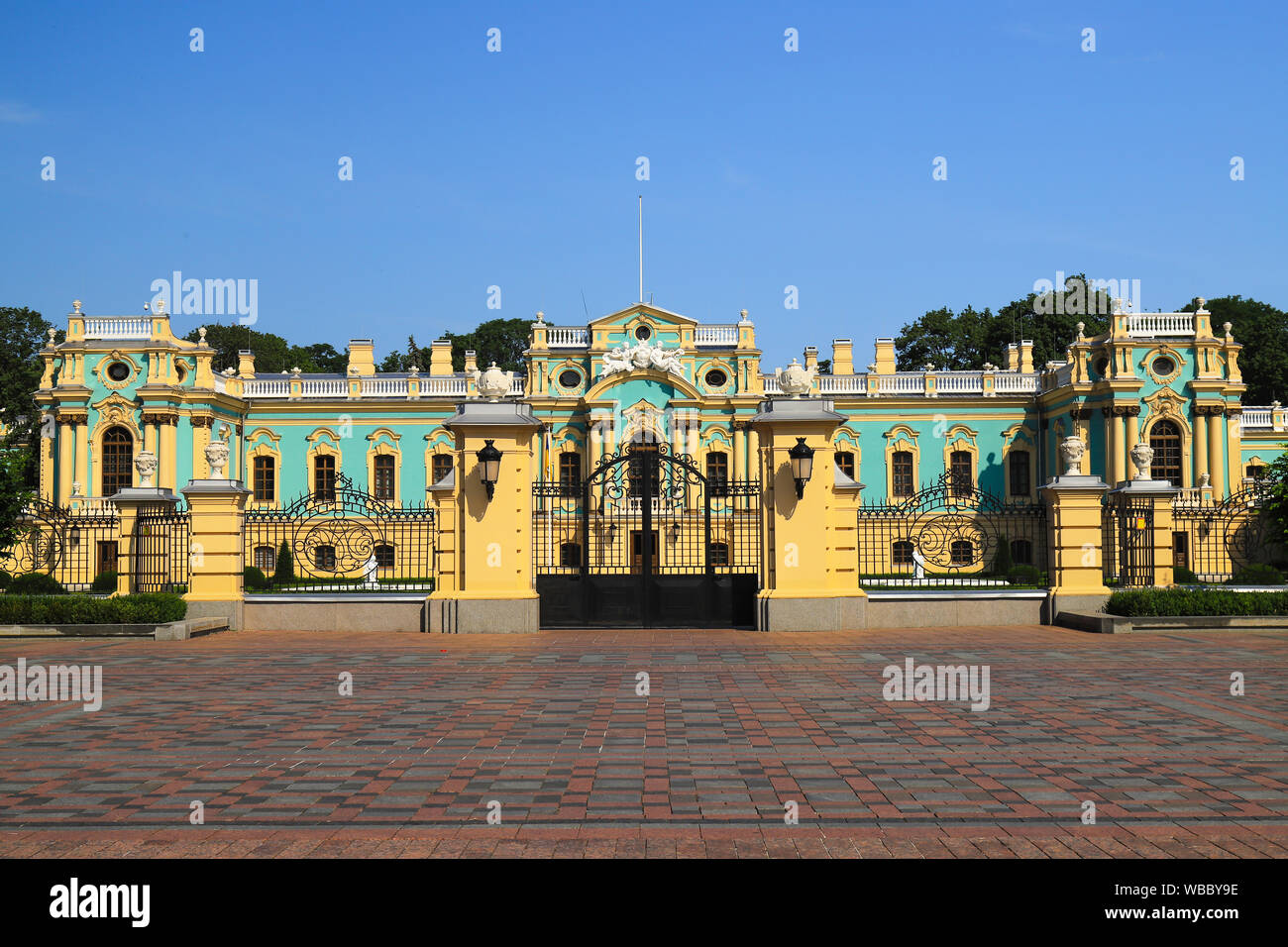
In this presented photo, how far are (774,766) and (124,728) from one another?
15.4ft

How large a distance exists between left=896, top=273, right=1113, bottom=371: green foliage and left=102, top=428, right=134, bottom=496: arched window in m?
38.6

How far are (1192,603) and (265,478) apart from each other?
34.8m

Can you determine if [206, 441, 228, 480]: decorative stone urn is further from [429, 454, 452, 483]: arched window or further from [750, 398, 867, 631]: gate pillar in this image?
[429, 454, 452, 483]: arched window

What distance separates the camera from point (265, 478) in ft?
138

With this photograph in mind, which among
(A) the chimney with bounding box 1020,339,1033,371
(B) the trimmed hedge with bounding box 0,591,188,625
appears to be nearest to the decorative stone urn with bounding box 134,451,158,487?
(B) the trimmed hedge with bounding box 0,591,188,625

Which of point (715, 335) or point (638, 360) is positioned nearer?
point (638, 360)

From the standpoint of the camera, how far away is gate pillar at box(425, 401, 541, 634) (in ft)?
49.7

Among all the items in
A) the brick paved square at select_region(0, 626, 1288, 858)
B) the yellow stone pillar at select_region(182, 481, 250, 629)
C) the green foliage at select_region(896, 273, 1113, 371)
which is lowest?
the brick paved square at select_region(0, 626, 1288, 858)

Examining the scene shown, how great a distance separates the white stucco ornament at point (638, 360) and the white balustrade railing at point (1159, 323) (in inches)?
630

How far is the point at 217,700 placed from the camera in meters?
9.16

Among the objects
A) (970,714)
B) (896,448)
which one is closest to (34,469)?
(896,448)

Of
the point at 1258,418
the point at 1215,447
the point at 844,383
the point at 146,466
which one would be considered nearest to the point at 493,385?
the point at 146,466

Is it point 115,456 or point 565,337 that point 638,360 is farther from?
point 115,456

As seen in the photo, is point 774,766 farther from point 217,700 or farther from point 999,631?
point 999,631
